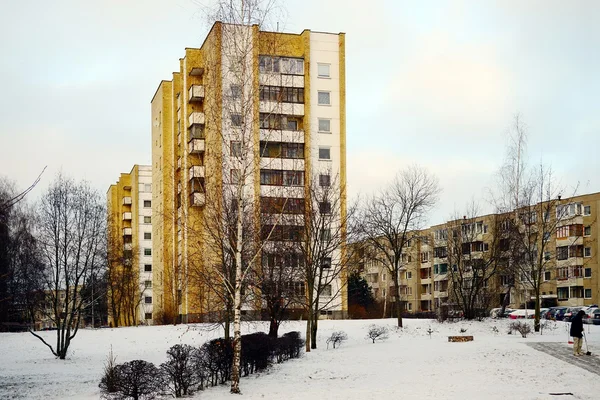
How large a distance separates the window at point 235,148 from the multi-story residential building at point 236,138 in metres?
0.03

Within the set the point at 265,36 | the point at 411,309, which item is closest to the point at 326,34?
the point at 265,36

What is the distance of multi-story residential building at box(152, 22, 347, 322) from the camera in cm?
2362

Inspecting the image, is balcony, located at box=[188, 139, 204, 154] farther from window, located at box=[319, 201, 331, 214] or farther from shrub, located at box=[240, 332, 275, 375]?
shrub, located at box=[240, 332, 275, 375]

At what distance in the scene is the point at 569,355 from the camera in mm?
26938

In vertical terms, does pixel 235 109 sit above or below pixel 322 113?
below

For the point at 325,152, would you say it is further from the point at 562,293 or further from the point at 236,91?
the point at 562,293

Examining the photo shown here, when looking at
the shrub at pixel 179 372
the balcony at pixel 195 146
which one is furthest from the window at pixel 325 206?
the balcony at pixel 195 146

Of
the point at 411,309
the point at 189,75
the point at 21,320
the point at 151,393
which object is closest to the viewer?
the point at 151,393

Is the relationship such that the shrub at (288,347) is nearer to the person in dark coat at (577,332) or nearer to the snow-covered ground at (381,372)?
the snow-covered ground at (381,372)

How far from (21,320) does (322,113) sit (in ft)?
103

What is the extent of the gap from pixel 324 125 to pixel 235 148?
43.9m

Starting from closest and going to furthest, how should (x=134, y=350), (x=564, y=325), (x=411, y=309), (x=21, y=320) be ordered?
(x=134, y=350), (x=564, y=325), (x=21, y=320), (x=411, y=309)

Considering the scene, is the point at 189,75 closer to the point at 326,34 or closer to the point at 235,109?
the point at 326,34

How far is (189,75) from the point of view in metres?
69.2
